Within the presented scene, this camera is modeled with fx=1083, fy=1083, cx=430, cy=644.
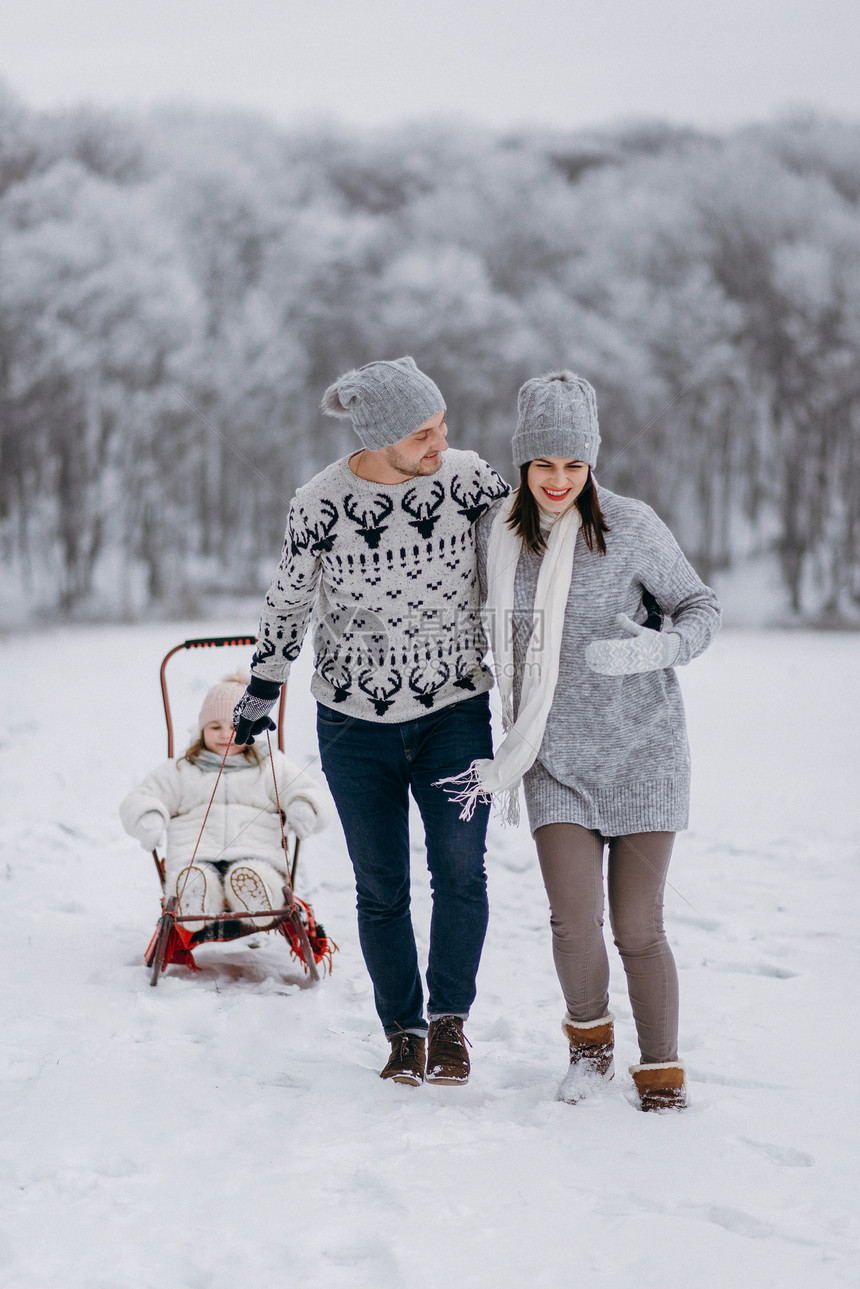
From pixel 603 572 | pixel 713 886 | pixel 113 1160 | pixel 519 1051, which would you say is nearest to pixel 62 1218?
pixel 113 1160

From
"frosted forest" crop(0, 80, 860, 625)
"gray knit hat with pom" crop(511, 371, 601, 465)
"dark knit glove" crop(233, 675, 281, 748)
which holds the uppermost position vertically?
"frosted forest" crop(0, 80, 860, 625)

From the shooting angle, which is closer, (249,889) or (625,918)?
(625,918)

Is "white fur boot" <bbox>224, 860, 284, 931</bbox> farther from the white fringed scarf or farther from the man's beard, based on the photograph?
the man's beard

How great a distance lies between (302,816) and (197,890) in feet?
1.02

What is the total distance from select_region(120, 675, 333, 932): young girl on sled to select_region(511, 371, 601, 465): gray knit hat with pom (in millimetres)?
1186

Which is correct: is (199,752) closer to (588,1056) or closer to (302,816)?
(302,816)

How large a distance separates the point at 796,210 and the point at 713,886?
5791mm

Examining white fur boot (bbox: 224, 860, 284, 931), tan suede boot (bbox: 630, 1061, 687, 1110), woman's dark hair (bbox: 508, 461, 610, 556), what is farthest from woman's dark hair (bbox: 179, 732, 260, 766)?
tan suede boot (bbox: 630, 1061, 687, 1110)

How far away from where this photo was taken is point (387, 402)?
1.85 metres

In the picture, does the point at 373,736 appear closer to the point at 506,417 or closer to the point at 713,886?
the point at 713,886

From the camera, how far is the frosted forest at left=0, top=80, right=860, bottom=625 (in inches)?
300

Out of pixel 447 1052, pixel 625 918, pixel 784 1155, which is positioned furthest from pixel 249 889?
pixel 784 1155

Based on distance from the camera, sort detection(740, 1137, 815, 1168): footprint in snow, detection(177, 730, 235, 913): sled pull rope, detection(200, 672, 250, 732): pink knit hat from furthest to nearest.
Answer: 1. detection(200, 672, 250, 732): pink knit hat
2. detection(177, 730, 235, 913): sled pull rope
3. detection(740, 1137, 815, 1168): footprint in snow

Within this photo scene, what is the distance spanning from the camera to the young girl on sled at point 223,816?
2.69 meters
